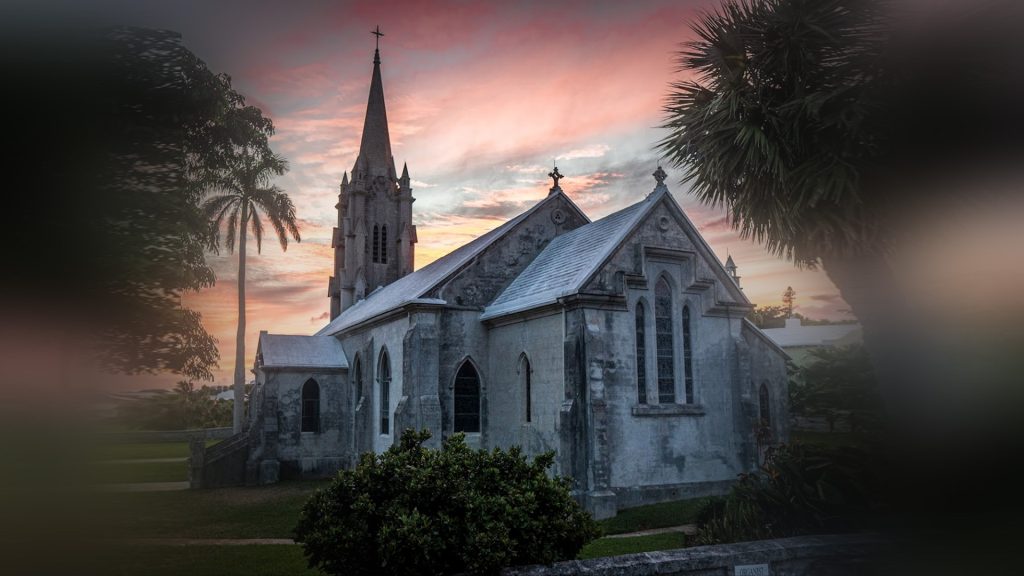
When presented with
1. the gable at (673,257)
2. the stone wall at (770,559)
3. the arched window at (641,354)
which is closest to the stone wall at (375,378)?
the gable at (673,257)

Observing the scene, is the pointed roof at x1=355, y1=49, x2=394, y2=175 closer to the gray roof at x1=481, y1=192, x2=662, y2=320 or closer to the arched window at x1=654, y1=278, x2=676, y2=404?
the gray roof at x1=481, y1=192, x2=662, y2=320

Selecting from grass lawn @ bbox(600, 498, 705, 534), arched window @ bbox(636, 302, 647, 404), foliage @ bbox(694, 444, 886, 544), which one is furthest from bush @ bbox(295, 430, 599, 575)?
arched window @ bbox(636, 302, 647, 404)

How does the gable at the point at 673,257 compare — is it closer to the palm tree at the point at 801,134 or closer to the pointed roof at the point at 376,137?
the palm tree at the point at 801,134

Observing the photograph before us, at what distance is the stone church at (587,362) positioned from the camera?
723 inches

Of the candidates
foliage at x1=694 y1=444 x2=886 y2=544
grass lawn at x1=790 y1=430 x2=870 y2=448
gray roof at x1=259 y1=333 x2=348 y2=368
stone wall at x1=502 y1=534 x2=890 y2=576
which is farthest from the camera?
gray roof at x1=259 y1=333 x2=348 y2=368

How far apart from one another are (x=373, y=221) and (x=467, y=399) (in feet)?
81.7

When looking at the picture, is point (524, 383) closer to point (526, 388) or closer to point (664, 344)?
point (526, 388)

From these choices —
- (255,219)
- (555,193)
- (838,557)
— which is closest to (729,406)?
(555,193)

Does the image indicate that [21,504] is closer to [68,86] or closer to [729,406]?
[68,86]

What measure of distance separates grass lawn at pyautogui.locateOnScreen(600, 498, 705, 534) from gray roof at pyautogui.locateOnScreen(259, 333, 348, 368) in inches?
753

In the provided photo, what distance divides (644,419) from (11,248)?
16.9 meters

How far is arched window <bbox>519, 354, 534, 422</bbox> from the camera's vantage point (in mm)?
20328

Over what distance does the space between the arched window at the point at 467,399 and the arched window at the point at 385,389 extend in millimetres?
4418

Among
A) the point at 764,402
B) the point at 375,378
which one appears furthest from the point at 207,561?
the point at 764,402
